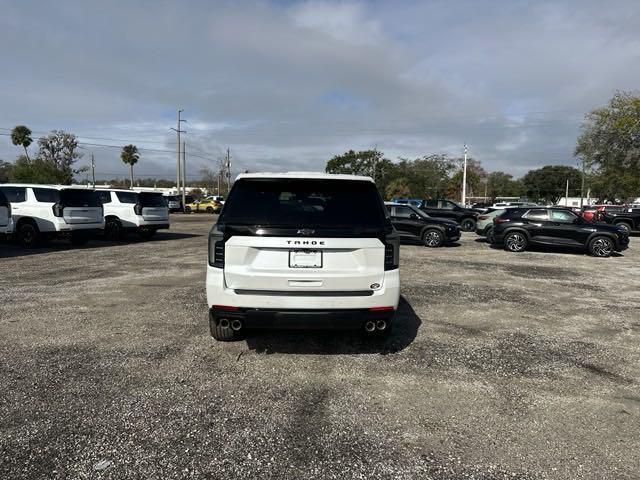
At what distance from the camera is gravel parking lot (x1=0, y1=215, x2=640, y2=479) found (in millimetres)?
2760

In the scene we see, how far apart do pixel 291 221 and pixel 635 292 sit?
24.9 feet

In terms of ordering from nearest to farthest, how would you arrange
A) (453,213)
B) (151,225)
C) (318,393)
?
(318,393) < (151,225) < (453,213)

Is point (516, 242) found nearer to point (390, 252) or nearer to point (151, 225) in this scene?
point (390, 252)

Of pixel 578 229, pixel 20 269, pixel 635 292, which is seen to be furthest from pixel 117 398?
pixel 578 229

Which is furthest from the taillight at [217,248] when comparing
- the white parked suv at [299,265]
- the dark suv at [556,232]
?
the dark suv at [556,232]

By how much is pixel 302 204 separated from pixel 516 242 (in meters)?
12.1

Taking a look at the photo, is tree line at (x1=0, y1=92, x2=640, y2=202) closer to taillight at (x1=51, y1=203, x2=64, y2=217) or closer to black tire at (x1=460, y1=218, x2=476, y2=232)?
black tire at (x1=460, y1=218, x2=476, y2=232)

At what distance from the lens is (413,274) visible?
9.47 meters

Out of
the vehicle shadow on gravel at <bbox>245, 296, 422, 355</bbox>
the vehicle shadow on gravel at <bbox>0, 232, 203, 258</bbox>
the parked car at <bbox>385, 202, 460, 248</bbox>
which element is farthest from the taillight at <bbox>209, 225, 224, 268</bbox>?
the parked car at <bbox>385, 202, 460, 248</bbox>

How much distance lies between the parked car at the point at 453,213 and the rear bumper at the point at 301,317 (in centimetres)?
1961

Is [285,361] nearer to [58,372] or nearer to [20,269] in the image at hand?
[58,372]

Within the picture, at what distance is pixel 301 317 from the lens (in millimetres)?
3928

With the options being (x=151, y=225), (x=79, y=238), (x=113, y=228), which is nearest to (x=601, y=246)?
(x=151, y=225)

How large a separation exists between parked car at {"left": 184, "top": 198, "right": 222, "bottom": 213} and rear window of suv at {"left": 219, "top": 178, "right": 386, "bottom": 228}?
43.3 m
